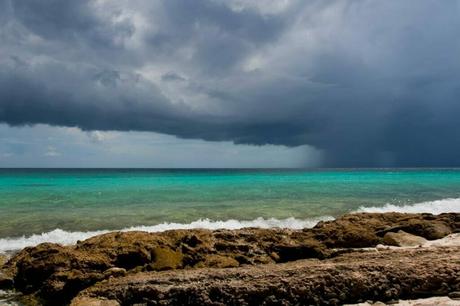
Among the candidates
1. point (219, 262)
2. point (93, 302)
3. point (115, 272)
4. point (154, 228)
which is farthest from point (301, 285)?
point (154, 228)

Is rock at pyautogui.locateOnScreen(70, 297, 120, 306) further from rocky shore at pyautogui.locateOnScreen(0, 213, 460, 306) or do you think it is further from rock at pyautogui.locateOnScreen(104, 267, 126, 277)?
rock at pyautogui.locateOnScreen(104, 267, 126, 277)

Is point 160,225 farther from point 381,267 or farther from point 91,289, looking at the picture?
point 381,267

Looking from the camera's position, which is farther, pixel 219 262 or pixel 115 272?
pixel 219 262

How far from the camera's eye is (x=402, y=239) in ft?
31.4

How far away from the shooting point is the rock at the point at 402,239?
9.38 meters

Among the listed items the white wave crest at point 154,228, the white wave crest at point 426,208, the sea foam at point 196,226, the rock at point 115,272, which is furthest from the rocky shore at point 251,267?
the white wave crest at point 426,208

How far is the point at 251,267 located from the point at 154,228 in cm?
1129

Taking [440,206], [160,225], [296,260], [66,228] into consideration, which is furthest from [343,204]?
[296,260]

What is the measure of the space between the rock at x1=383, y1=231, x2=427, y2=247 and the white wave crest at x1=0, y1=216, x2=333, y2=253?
7.89m

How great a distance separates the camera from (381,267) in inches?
262

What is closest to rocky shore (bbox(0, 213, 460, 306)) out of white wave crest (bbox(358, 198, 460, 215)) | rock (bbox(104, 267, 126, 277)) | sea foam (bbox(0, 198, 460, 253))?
rock (bbox(104, 267, 126, 277))

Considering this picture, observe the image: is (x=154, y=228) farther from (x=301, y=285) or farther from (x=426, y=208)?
(x=426, y=208)

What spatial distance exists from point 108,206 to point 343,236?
20229 millimetres

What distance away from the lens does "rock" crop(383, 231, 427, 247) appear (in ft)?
30.8
